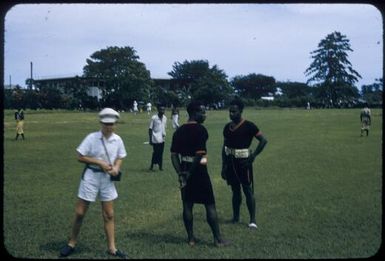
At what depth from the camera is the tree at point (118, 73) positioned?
7.61 metres

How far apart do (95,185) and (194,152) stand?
1.32 meters

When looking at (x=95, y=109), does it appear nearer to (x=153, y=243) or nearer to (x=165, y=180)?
(x=165, y=180)

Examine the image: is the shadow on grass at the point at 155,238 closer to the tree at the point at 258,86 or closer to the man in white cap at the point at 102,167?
the man in white cap at the point at 102,167

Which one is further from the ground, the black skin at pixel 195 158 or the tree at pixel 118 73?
the tree at pixel 118 73

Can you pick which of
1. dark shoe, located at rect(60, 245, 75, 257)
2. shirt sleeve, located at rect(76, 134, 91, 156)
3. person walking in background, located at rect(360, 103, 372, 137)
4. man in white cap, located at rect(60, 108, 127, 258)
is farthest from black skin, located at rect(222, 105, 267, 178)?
person walking in background, located at rect(360, 103, 372, 137)

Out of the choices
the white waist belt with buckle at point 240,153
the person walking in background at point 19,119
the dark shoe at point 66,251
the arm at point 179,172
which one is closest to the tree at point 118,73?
the arm at point 179,172

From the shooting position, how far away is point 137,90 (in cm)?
998

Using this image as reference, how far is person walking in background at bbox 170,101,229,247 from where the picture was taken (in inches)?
251

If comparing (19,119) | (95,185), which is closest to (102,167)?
(95,185)

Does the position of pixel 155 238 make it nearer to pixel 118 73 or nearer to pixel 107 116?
pixel 107 116

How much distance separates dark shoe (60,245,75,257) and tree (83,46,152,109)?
8.97 feet

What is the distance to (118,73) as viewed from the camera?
8289mm

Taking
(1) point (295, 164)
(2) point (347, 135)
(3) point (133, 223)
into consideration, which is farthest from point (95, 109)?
(2) point (347, 135)

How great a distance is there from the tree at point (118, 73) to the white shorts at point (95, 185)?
6.54 feet
